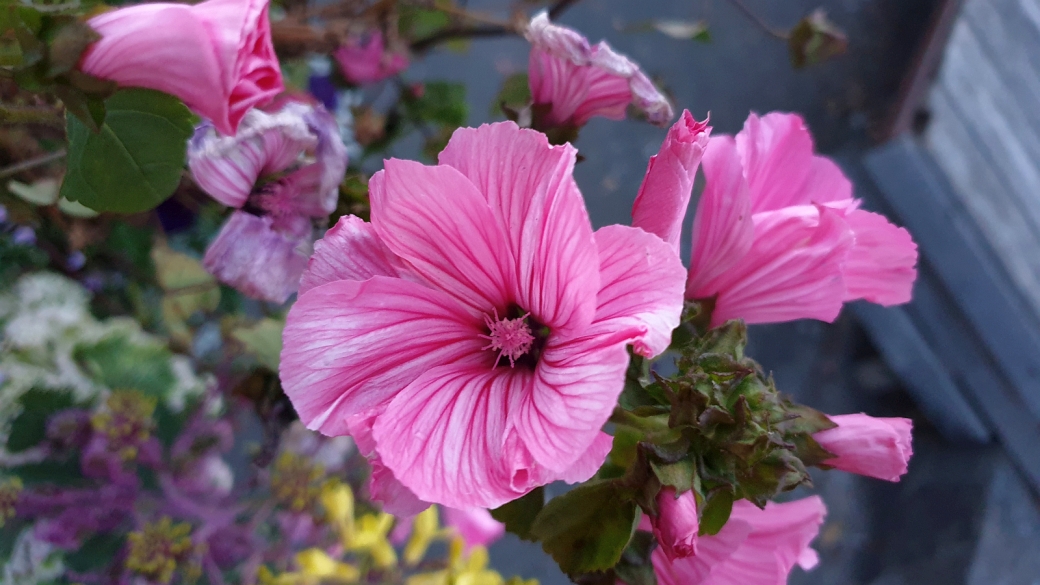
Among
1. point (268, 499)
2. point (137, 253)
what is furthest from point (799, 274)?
point (137, 253)

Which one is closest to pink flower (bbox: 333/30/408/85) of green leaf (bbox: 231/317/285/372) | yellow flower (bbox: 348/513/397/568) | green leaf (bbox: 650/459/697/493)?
green leaf (bbox: 231/317/285/372)

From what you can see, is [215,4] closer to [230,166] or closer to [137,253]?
[230,166]

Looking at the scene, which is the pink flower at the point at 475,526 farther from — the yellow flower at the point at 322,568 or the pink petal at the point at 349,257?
the pink petal at the point at 349,257

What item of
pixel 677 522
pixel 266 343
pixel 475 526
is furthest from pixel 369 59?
pixel 677 522

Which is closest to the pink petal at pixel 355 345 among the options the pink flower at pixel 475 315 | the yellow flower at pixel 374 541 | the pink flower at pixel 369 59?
the pink flower at pixel 475 315

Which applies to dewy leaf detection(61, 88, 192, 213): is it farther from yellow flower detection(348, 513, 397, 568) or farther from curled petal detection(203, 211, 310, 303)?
yellow flower detection(348, 513, 397, 568)

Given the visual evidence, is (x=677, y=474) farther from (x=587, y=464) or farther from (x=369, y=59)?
(x=369, y=59)
